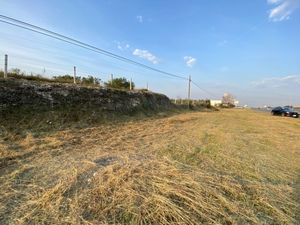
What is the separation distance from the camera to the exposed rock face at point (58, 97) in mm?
8945

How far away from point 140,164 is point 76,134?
4.08m

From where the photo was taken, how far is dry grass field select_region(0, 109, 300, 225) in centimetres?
277

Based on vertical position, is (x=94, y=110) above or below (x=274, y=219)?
above

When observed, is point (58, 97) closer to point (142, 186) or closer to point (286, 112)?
point (142, 186)

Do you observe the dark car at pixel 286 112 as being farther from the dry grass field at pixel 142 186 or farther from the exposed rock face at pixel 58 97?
the dry grass field at pixel 142 186

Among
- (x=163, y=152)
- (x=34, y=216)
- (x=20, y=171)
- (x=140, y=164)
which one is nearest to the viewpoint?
(x=34, y=216)

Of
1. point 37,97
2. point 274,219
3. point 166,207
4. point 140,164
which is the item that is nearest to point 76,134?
point 37,97

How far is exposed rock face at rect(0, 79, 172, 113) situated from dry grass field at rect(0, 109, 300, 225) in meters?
3.60

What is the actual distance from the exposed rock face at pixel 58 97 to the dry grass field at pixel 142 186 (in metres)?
3.60

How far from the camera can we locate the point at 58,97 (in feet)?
35.5

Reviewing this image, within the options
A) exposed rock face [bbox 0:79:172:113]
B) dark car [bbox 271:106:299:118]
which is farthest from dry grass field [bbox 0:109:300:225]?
dark car [bbox 271:106:299:118]

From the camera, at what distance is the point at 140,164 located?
4.47m

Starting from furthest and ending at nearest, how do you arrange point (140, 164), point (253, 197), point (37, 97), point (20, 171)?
point (37, 97)
point (140, 164)
point (20, 171)
point (253, 197)

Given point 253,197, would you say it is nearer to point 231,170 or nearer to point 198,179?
point 198,179
